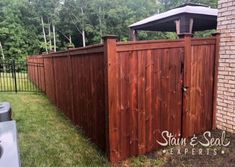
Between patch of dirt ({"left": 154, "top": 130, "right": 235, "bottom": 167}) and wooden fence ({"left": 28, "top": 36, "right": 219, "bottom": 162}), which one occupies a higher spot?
wooden fence ({"left": 28, "top": 36, "right": 219, "bottom": 162})

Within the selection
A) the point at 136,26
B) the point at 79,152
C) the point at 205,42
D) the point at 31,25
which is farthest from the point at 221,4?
the point at 31,25

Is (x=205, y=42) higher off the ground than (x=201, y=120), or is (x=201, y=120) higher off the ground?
(x=205, y=42)

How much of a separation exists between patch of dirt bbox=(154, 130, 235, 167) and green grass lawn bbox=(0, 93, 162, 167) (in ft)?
0.66

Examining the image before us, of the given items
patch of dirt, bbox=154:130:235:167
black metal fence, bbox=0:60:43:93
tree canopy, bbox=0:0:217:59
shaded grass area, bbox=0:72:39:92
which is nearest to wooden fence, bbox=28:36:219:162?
patch of dirt, bbox=154:130:235:167

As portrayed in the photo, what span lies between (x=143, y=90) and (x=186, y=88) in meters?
0.84

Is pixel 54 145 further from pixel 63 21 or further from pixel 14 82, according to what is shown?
pixel 63 21

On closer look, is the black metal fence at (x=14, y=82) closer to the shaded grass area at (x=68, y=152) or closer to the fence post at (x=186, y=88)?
the shaded grass area at (x=68, y=152)

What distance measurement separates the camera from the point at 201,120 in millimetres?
4129

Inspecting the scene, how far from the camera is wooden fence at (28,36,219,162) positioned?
3.11 metres

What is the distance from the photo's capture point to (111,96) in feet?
10.0

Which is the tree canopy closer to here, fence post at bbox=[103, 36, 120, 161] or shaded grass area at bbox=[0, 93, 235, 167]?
shaded grass area at bbox=[0, 93, 235, 167]

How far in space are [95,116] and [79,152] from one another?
1.88ft

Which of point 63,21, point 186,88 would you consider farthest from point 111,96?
point 63,21

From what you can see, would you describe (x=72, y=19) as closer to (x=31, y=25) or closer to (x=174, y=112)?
(x=31, y=25)
